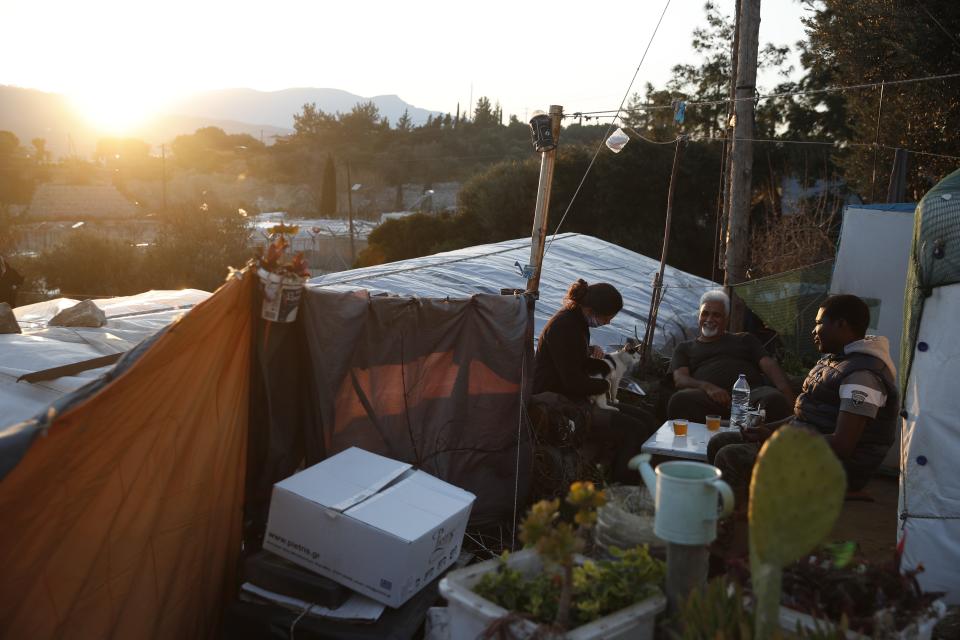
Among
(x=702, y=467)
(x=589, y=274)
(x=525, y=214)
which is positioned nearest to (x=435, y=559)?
(x=702, y=467)

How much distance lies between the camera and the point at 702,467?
111 inches

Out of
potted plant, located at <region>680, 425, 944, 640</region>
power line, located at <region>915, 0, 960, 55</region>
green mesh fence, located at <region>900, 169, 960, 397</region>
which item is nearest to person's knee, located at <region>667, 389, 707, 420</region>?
green mesh fence, located at <region>900, 169, 960, 397</region>

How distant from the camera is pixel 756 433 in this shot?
189 inches

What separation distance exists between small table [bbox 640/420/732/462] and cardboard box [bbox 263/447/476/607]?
1.36 m

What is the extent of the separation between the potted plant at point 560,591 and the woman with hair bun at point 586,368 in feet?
8.83

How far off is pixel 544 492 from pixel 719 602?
3.11 meters

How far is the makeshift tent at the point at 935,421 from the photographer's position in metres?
4.00

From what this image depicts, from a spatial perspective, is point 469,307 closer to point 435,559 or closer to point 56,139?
point 435,559

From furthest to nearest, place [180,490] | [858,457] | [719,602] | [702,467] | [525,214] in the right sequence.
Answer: [525,214]
[858,457]
[180,490]
[702,467]
[719,602]

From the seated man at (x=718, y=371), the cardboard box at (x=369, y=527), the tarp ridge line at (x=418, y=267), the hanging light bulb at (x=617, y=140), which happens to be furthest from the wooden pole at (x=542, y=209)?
the tarp ridge line at (x=418, y=267)

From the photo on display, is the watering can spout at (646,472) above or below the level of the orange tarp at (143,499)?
above

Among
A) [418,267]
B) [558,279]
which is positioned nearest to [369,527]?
[418,267]

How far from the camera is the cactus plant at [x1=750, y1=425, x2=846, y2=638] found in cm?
228

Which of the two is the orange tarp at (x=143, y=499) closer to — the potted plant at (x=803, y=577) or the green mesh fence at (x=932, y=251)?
the potted plant at (x=803, y=577)
